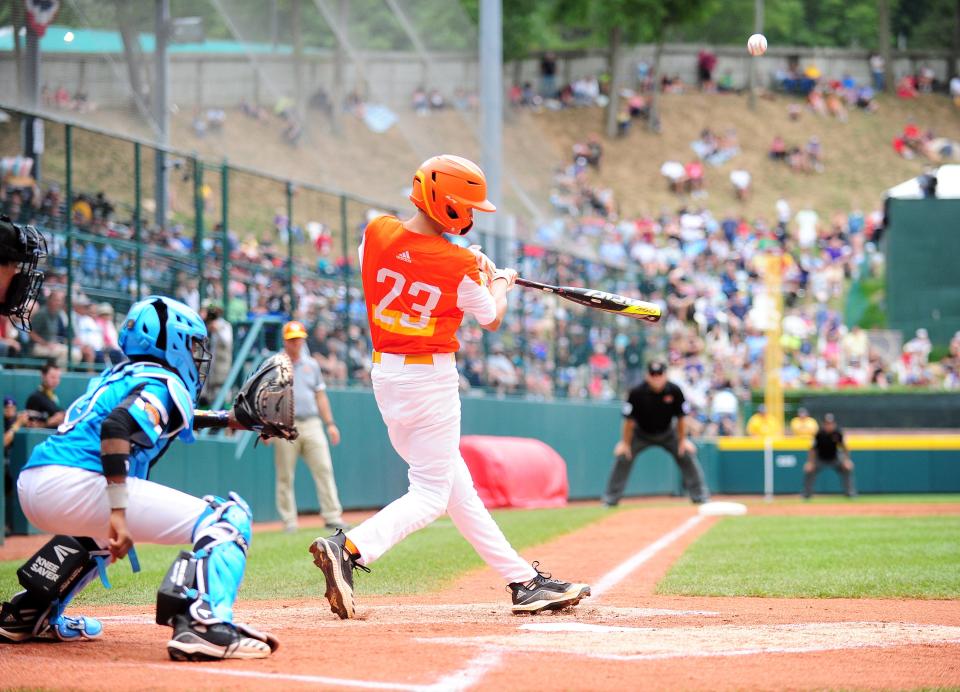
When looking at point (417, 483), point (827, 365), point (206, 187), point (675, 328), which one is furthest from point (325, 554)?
point (827, 365)

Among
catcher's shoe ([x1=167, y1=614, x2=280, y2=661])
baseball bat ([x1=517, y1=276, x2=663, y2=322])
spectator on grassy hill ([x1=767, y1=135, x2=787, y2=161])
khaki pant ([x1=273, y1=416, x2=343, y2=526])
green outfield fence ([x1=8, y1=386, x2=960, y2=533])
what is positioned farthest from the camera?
spectator on grassy hill ([x1=767, y1=135, x2=787, y2=161])

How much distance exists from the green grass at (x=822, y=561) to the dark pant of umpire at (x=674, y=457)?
3.17 meters

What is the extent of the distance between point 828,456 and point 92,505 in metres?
20.4

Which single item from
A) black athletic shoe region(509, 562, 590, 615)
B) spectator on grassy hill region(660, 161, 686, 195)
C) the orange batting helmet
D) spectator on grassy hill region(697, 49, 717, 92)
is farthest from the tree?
black athletic shoe region(509, 562, 590, 615)

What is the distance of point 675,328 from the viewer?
1226 inches

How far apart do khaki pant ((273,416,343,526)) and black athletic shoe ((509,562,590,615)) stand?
718 cm

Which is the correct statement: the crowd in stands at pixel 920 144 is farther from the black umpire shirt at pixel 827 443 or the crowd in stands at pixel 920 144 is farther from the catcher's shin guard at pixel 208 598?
the catcher's shin guard at pixel 208 598

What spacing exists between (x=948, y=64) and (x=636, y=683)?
61663mm

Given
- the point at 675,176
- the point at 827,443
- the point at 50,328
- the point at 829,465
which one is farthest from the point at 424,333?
the point at 675,176

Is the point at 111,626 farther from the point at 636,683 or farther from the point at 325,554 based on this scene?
the point at 636,683

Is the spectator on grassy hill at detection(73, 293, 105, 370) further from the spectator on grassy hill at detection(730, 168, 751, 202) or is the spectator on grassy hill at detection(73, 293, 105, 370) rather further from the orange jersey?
the spectator on grassy hill at detection(730, 168, 751, 202)

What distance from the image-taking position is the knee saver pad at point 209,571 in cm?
518

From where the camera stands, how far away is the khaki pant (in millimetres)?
13953

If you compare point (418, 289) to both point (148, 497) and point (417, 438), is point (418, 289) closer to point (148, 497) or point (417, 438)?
point (417, 438)
